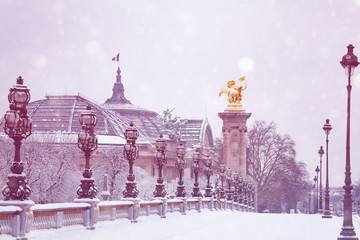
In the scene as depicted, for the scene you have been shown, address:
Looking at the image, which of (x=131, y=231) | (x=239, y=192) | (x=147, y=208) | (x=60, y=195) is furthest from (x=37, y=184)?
(x=131, y=231)

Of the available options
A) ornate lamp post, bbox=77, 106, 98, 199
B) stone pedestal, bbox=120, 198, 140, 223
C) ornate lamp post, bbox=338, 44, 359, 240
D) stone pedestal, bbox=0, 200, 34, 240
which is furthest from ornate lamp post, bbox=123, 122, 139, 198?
stone pedestal, bbox=0, 200, 34, 240

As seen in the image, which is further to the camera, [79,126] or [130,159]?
[79,126]

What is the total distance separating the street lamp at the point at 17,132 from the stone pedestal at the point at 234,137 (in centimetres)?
12088

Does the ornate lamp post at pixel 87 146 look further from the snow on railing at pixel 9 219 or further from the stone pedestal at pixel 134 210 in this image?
the snow on railing at pixel 9 219

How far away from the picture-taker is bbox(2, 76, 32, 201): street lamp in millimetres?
24000

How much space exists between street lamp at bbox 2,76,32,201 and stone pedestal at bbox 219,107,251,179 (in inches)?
4759

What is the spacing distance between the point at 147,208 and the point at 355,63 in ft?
48.9

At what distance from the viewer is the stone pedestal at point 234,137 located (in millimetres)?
145000

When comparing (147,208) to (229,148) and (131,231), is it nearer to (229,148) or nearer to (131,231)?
(131,231)

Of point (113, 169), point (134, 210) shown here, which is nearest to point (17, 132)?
point (134, 210)

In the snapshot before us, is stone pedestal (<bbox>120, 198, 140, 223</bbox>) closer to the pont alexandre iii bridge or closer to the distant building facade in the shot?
the pont alexandre iii bridge

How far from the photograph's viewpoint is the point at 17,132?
2447 centimetres

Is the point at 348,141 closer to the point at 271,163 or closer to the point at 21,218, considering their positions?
the point at 21,218

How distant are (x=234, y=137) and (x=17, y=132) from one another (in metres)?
123
